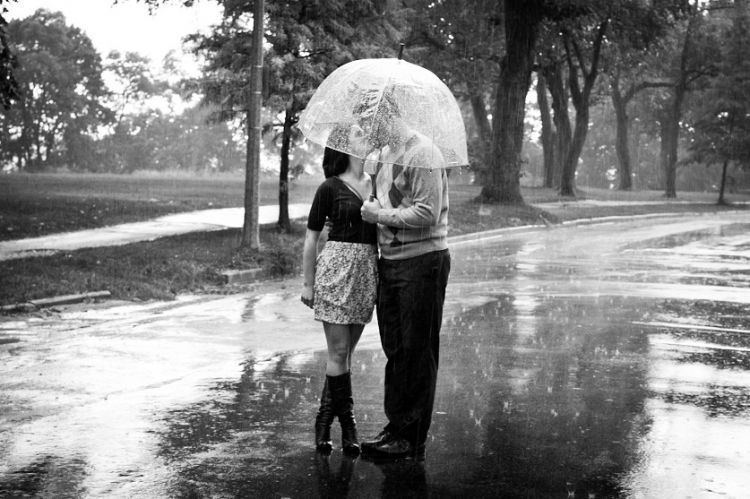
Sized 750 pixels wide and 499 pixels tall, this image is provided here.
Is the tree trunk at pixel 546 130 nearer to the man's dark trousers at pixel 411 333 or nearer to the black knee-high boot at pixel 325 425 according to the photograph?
the man's dark trousers at pixel 411 333

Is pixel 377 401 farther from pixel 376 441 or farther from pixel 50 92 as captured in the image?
pixel 50 92

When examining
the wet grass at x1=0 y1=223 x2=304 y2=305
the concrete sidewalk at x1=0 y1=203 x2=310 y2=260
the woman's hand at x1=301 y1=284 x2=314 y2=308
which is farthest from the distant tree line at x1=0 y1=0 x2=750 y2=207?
the woman's hand at x1=301 y1=284 x2=314 y2=308

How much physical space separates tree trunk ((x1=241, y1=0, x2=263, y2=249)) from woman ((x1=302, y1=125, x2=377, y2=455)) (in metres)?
10.6

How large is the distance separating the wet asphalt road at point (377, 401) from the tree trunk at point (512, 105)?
723 inches

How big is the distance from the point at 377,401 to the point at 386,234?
192 centimetres

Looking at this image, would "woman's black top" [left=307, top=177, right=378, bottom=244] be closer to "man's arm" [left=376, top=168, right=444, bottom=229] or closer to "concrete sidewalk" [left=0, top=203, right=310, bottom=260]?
"man's arm" [left=376, top=168, right=444, bottom=229]

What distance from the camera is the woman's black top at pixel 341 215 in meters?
6.05

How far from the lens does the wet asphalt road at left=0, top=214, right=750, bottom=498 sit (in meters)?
5.64

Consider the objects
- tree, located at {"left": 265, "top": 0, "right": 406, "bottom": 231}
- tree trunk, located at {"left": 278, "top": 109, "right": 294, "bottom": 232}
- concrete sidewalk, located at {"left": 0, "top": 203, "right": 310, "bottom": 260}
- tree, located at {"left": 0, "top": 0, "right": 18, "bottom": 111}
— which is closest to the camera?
tree, located at {"left": 0, "top": 0, "right": 18, "bottom": 111}

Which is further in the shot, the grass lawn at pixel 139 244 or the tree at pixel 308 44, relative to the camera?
the tree at pixel 308 44

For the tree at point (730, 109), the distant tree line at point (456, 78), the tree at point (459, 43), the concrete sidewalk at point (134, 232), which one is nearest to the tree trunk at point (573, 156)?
the distant tree line at point (456, 78)

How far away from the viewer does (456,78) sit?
4231cm

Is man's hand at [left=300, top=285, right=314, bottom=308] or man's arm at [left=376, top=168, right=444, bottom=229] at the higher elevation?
man's arm at [left=376, top=168, right=444, bottom=229]

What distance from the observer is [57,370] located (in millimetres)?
8500
